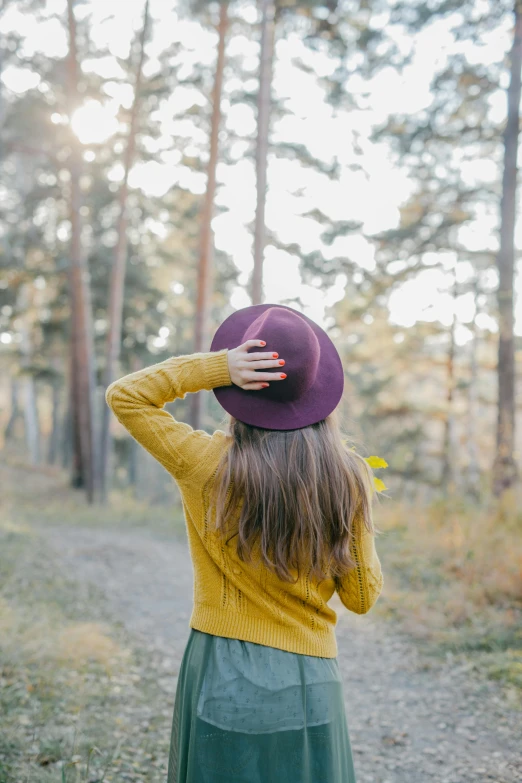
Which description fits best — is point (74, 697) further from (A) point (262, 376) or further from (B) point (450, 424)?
(B) point (450, 424)

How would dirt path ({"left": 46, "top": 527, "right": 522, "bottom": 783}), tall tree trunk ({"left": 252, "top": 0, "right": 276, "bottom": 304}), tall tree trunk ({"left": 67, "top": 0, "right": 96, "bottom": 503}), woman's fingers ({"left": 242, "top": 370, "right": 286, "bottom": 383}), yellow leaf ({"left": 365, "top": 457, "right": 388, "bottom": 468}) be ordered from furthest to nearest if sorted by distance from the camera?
tall tree trunk ({"left": 67, "top": 0, "right": 96, "bottom": 503}) → tall tree trunk ({"left": 252, "top": 0, "right": 276, "bottom": 304}) → dirt path ({"left": 46, "top": 527, "right": 522, "bottom": 783}) → yellow leaf ({"left": 365, "top": 457, "right": 388, "bottom": 468}) → woman's fingers ({"left": 242, "top": 370, "right": 286, "bottom": 383})

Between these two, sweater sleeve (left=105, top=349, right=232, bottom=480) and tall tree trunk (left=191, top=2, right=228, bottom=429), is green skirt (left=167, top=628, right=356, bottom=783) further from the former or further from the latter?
tall tree trunk (left=191, top=2, right=228, bottom=429)

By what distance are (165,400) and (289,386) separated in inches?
17.2

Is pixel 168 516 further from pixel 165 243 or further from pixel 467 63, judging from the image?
pixel 467 63

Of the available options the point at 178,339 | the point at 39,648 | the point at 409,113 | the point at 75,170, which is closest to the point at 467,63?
the point at 409,113

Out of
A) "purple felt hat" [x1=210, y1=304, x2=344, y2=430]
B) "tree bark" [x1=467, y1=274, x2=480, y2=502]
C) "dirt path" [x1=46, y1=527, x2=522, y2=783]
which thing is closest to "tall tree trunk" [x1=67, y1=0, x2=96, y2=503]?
"dirt path" [x1=46, y1=527, x2=522, y2=783]

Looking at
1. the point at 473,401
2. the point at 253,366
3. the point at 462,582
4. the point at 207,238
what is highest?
the point at 207,238

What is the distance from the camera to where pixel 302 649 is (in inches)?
80.7

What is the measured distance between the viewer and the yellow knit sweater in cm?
201

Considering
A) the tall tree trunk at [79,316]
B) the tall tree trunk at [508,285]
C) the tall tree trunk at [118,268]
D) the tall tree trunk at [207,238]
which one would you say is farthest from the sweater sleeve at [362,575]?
the tall tree trunk at [79,316]

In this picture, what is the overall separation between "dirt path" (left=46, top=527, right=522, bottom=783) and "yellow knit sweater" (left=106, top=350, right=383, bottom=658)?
2.37 m

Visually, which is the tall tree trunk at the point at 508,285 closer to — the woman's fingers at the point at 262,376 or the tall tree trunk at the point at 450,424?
the tall tree trunk at the point at 450,424

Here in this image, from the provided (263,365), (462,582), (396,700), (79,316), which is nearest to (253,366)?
(263,365)

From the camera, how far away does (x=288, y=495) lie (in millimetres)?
1964
